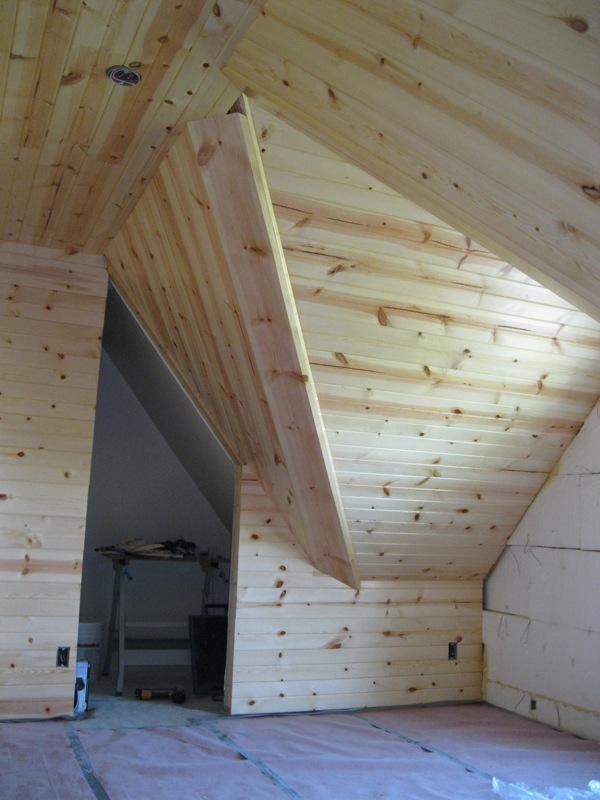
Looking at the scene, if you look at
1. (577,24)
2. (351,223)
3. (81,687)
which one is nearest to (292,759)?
(81,687)

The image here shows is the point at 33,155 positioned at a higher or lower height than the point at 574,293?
higher

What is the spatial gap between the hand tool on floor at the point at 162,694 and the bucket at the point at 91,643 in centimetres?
46

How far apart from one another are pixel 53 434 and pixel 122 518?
1663 millimetres

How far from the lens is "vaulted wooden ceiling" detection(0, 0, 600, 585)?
158cm

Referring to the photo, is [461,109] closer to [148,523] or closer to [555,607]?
[555,607]

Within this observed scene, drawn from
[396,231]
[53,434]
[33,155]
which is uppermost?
[33,155]

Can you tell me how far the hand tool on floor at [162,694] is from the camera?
3.90 m

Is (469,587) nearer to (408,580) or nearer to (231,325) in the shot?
(408,580)

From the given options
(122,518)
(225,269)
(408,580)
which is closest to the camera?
(225,269)

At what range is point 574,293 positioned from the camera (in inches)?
74.4

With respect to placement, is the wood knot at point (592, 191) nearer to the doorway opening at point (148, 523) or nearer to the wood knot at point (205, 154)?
the wood knot at point (205, 154)

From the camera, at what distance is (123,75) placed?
7.45ft

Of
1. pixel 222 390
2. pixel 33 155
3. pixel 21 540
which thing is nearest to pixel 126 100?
pixel 33 155

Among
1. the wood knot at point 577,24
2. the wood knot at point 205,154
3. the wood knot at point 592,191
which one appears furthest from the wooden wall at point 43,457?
the wood knot at point 577,24
